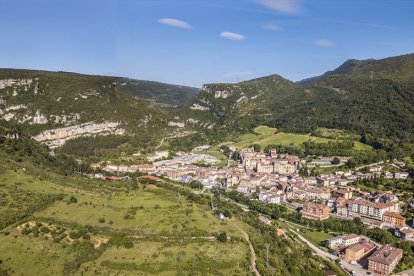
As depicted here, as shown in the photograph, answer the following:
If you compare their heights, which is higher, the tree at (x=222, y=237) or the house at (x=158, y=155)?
the tree at (x=222, y=237)

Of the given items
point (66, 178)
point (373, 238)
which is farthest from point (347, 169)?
point (66, 178)

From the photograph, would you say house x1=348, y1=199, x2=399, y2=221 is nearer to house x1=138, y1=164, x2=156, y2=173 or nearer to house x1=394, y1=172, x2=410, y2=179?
house x1=394, y1=172, x2=410, y2=179

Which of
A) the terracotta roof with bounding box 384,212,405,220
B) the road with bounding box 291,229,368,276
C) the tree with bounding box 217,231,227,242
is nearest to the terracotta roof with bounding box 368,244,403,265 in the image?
the road with bounding box 291,229,368,276

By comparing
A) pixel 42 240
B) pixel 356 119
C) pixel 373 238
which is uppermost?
pixel 356 119

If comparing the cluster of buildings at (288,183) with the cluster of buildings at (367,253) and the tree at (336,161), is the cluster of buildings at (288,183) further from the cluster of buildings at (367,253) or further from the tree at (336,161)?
the cluster of buildings at (367,253)

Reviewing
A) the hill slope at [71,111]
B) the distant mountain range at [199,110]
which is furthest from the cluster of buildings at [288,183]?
the distant mountain range at [199,110]

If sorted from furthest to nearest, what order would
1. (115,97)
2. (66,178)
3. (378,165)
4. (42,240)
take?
1. (115,97)
2. (378,165)
3. (66,178)
4. (42,240)

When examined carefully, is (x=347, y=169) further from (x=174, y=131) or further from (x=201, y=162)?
(x=174, y=131)

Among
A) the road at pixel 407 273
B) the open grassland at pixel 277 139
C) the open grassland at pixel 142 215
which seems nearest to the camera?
the open grassland at pixel 142 215
